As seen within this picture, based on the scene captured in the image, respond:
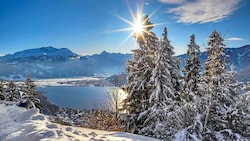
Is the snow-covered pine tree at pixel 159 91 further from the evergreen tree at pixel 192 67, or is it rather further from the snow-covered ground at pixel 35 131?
the snow-covered ground at pixel 35 131

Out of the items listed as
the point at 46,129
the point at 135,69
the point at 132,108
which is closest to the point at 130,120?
the point at 132,108

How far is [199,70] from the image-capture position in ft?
62.1

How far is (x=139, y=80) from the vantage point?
1659 cm

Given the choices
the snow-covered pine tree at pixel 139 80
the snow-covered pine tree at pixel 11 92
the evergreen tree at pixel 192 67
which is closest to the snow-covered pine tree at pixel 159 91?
the snow-covered pine tree at pixel 139 80

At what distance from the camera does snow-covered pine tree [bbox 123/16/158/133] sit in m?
16.7

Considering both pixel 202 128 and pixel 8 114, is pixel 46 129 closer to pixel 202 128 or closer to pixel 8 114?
pixel 8 114

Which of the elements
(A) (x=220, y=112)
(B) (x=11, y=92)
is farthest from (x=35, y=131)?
(B) (x=11, y=92)

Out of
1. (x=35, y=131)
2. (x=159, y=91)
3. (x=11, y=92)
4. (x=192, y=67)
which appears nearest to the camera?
(x=35, y=131)

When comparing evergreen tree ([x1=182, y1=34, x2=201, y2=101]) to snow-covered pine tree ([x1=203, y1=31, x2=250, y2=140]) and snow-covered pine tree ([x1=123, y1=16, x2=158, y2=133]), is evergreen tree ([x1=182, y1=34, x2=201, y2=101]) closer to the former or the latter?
snow-covered pine tree ([x1=123, y1=16, x2=158, y2=133])

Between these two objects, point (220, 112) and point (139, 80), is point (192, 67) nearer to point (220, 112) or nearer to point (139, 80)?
point (139, 80)

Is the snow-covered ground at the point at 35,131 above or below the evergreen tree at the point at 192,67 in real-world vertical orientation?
below

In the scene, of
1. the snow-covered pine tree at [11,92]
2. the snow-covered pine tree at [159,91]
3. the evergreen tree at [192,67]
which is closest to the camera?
the snow-covered pine tree at [159,91]

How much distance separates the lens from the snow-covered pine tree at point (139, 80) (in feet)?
54.6

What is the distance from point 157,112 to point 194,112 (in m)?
3.49
